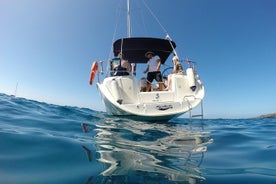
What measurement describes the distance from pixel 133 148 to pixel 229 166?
1.14 m

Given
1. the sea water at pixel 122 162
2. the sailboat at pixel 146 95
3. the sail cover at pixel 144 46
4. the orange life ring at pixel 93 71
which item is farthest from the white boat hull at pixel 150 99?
the sea water at pixel 122 162

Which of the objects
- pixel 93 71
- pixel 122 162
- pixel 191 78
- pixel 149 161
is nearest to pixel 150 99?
pixel 191 78

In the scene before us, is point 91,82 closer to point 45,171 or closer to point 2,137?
point 2,137

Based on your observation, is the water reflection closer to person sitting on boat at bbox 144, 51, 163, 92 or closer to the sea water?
the sea water

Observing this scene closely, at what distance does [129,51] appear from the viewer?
8906 millimetres

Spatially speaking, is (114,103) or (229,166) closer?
(229,166)

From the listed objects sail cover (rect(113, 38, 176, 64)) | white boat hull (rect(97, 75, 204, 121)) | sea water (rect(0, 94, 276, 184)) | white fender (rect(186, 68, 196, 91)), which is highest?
sail cover (rect(113, 38, 176, 64))

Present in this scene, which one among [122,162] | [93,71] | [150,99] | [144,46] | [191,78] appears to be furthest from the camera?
[144,46]

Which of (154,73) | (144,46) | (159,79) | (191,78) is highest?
(144,46)

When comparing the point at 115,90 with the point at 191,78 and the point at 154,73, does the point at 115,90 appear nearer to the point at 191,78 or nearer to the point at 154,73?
the point at 154,73

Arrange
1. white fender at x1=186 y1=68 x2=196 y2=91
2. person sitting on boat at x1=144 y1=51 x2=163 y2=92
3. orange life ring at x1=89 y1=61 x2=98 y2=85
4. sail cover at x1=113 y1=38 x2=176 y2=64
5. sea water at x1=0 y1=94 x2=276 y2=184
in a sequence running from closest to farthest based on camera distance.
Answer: sea water at x1=0 y1=94 x2=276 y2=184, white fender at x1=186 y1=68 x2=196 y2=91, orange life ring at x1=89 y1=61 x2=98 y2=85, person sitting on boat at x1=144 y1=51 x2=163 y2=92, sail cover at x1=113 y1=38 x2=176 y2=64

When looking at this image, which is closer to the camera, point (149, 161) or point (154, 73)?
point (149, 161)

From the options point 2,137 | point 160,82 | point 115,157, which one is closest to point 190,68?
point 160,82

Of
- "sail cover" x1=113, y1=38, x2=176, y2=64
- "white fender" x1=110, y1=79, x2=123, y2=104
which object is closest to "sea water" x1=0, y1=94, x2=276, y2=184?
"white fender" x1=110, y1=79, x2=123, y2=104
